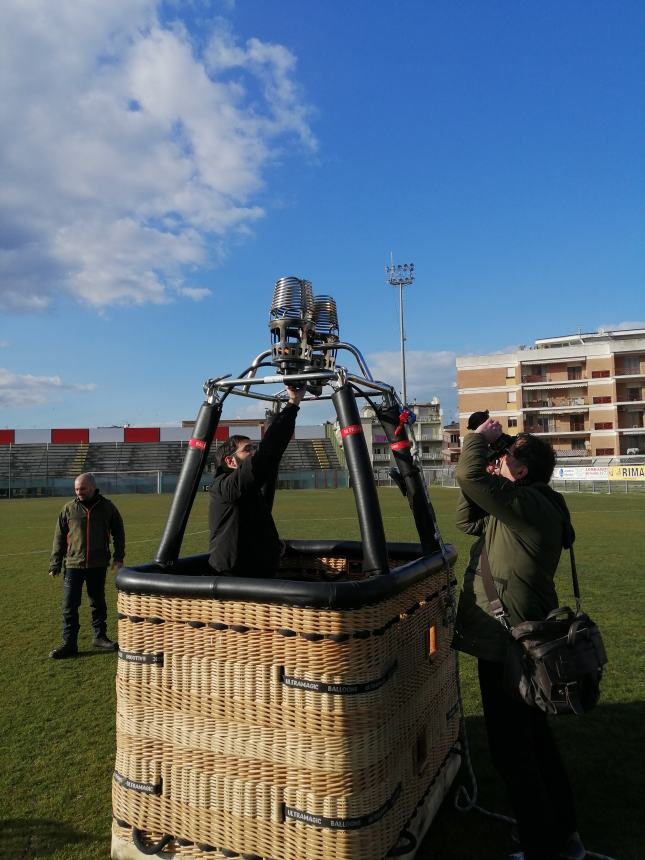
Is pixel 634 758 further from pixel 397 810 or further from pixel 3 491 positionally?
pixel 3 491

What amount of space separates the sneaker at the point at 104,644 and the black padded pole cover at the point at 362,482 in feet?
15.0

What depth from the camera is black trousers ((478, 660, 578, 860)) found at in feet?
8.87

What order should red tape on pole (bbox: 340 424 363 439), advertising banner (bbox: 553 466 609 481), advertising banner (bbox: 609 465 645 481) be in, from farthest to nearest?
1. advertising banner (bbox: 553 466 609 481)
2. advertising banner (bbox: 609 465 645 481)
3. red tape on pole (bbox: 340 424 363 439)

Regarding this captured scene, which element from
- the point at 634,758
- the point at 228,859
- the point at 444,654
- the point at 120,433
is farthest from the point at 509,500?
the point at 120,433

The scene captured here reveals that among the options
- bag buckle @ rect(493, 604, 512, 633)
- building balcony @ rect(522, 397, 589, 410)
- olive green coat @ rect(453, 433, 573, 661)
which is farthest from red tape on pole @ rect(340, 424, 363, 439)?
building balcony @ rect(522, 397, 589, 410)

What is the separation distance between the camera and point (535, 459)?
306cm

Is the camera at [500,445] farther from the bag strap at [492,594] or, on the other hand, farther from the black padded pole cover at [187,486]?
the black padded pole cover at [187,486]

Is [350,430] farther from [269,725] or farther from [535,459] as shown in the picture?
[269,725]

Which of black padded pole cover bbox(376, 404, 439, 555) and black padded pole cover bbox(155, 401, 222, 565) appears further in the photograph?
black padded pole cover bbox(376, 404, 439, 555)

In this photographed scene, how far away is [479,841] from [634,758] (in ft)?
4.59

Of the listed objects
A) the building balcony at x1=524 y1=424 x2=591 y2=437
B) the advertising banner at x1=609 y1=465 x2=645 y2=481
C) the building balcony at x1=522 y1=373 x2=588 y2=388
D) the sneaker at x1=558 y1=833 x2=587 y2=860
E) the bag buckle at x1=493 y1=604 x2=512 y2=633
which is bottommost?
the sneaker at x1=558 y1=833 x2=587 y2=860

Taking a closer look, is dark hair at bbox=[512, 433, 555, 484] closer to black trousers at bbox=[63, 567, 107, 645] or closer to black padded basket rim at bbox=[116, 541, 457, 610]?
black padded basket rim at bbox=[116, 541, 457, 610]

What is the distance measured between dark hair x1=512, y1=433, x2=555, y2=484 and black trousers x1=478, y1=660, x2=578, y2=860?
0.87 meters

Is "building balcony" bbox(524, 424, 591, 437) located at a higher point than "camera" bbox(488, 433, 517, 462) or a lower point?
higher
